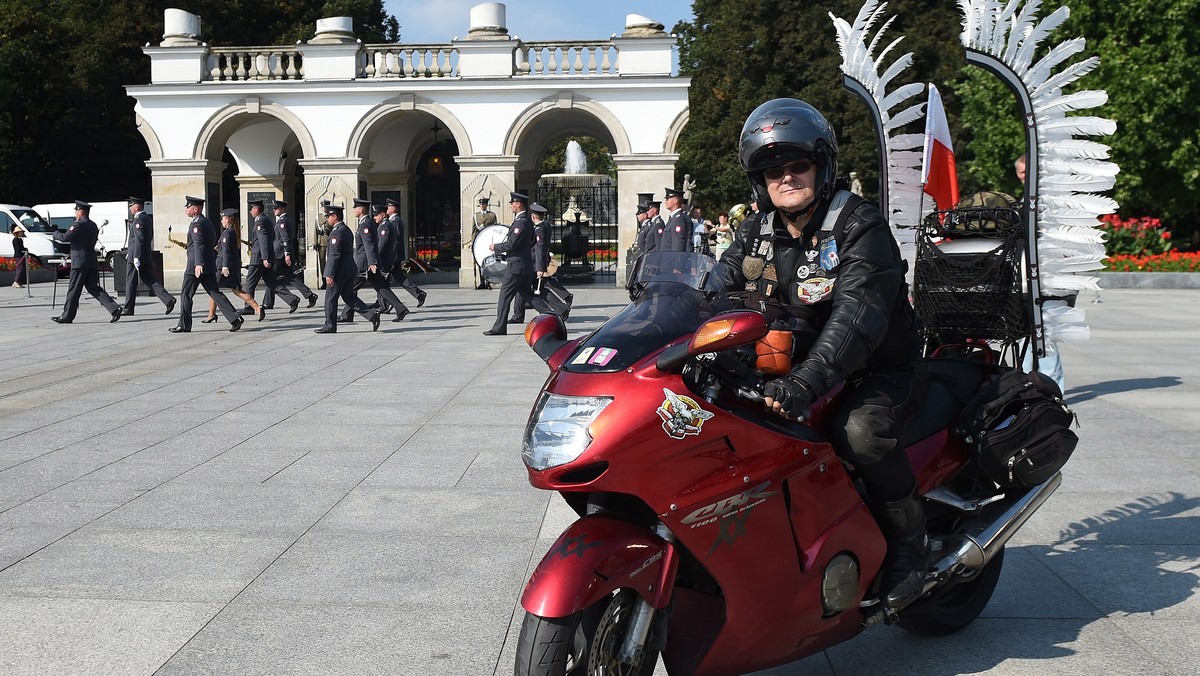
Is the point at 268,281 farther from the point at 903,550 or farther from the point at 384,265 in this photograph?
the point at 903,550

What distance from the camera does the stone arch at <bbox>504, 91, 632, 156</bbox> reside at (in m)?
27.1

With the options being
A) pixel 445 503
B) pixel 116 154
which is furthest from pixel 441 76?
pixel 445 503

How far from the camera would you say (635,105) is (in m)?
27.1

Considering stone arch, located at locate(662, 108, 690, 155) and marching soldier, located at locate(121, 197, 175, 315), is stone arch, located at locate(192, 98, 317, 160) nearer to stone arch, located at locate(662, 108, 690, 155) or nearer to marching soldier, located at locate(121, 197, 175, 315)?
stone arch, located at locate(662, 108, 690, 155)

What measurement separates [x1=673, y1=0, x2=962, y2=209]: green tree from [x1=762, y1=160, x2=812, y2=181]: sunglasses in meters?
31.9

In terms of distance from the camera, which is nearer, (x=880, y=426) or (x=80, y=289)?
(x=880, y=426)

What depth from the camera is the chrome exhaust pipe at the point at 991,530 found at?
3.70 meters

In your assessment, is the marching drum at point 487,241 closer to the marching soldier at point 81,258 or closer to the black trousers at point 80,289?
the black trousers at point 80,289

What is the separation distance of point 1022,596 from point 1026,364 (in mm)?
3668

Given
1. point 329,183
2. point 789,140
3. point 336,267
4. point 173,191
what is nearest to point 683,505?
point 789,140

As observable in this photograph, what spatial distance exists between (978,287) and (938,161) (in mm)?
1942

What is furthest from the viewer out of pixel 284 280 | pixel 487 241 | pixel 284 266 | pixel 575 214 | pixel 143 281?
pixel 575 214

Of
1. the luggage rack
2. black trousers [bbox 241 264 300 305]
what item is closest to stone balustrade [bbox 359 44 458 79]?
black trousers [bbox 241 264 300 305]

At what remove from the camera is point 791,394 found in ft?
9.84
